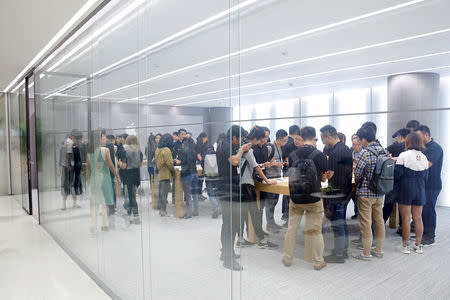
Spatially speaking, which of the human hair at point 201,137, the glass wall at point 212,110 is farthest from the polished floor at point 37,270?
the human hair at point 201,137

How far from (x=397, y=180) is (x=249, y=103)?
754 millimetres

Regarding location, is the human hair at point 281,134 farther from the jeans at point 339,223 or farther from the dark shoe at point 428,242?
the dark shoe at point 428,242

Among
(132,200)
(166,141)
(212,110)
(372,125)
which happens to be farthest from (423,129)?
(132,200)

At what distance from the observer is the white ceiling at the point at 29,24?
320 cm

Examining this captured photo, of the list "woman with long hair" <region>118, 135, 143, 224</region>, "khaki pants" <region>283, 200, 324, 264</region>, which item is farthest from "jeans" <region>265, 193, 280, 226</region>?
"woman with long hair" <region>118, 135, 143, 224</region>

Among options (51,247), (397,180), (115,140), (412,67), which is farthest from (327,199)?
(51,247)

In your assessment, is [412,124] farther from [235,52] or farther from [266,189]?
[235,52]

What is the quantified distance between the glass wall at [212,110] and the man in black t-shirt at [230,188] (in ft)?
0.04

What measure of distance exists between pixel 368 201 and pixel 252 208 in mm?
627

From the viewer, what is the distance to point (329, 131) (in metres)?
1.32

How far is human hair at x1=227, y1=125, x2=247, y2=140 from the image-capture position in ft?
5.69

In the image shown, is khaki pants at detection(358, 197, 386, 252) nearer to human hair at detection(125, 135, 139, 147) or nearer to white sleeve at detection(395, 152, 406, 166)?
white sleeve at detection(395, 152, 406, 166)

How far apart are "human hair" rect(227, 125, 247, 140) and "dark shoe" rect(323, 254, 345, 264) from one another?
0.71 m

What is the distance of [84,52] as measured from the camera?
3701 mm
